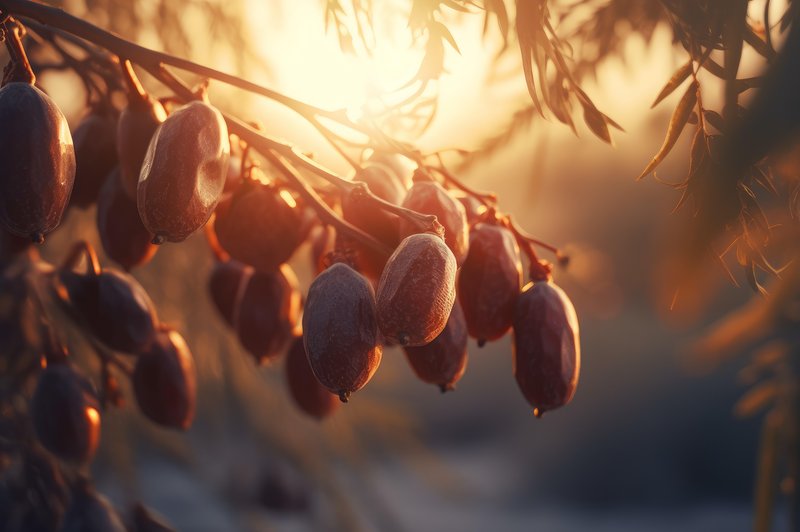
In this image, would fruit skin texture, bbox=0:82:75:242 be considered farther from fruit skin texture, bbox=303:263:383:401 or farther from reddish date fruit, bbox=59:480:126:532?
reddish date fruit, bbox=59:480:126:532

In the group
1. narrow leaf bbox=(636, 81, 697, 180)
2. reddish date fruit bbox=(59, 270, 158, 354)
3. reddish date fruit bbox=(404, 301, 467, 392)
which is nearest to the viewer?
narrow leaf bbox=(636, 81, 697, 180)

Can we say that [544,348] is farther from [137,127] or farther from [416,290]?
[137,127]

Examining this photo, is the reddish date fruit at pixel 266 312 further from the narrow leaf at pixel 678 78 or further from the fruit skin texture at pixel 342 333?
the narrow leaf at pixel 678 78

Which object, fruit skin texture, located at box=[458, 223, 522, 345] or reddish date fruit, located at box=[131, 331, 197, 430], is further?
reddish date fruit, located at box=[131, 331, 197, 430]

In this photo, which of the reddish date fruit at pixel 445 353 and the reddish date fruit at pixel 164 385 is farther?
the reddish date fruit at pixel 164 385

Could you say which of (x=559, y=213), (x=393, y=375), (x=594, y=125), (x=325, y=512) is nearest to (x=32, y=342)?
(x=594, y=125)

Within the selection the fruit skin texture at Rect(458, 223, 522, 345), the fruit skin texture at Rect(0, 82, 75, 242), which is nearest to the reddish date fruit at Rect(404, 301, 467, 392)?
the fruit skin texture at Rect(458, 223, 522, 345)

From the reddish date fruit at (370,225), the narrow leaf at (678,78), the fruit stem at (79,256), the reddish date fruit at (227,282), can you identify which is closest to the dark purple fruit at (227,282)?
the reddish date fruit at (227,282)
